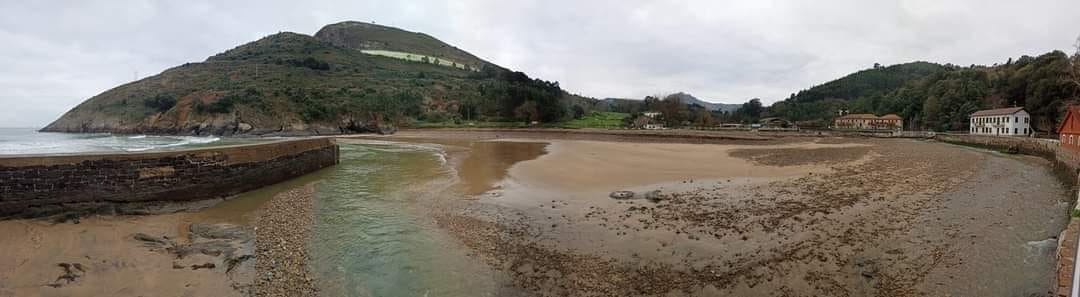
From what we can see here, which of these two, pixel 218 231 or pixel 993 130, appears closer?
pixel 218 231

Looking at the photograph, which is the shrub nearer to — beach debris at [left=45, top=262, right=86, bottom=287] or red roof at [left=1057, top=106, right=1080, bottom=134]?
beach debris at [left=45, top=262, right=86, bottom=287]

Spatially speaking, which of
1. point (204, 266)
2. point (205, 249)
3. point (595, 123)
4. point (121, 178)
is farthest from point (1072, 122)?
point (595, 123)

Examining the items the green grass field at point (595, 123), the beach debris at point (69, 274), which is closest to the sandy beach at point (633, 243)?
the beach debris at point (69, 274)

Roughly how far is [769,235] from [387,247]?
6609mm

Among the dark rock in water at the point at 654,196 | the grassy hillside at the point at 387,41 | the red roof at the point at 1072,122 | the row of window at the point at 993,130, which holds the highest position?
the grassy hillside at the point at 387,41

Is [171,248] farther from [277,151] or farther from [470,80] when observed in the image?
[470,80]

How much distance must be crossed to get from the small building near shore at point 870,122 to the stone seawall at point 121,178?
259ft

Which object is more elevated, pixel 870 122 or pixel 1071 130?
pixel 870 122

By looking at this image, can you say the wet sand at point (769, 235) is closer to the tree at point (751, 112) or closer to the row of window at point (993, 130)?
the row of window at point (993, 130)

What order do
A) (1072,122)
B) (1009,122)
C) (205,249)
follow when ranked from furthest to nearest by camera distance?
1. (1009,122)
2. (1072,122)
3. (205,249)

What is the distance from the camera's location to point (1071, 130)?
21.6m

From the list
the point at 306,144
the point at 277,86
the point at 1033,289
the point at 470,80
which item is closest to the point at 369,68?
the point at 470,80

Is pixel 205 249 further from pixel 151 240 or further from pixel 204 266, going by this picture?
pixel 151 240

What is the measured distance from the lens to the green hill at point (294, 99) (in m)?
57.1
